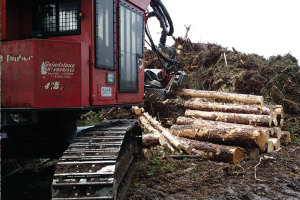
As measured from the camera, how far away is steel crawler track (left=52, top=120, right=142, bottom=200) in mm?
3408

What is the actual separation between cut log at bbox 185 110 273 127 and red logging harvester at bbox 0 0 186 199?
4207 mm

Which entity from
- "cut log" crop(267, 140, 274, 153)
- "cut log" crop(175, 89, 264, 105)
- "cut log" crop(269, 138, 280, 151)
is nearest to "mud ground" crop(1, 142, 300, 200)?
"cut log" crop(267, 140, 274, 153)

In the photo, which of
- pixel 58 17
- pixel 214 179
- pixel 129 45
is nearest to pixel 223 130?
pixel 214 179

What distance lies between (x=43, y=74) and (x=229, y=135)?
4803 millimetres

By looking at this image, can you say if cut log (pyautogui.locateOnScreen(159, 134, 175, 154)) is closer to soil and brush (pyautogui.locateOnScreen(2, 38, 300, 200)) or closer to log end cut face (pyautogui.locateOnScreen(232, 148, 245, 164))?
soil and brush (pyautogui.locateOnScreen(2, 38, 300, 200))

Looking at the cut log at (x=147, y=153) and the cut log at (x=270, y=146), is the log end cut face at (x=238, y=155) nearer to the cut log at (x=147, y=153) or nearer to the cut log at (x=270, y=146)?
the cut log at (x=270, y=146)

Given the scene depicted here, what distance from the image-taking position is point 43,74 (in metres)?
3.90

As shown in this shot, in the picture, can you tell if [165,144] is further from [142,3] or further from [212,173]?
[142,3]

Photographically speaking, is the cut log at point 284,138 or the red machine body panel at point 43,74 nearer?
the red machine body panel at point 43,74

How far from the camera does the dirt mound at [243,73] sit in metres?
11.2

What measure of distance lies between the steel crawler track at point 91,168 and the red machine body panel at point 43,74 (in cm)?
57

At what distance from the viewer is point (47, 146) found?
16.9ft

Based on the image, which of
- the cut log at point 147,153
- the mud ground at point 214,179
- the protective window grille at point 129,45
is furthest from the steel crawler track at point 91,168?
the cut log at point 147,153

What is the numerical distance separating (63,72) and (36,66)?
32cm
